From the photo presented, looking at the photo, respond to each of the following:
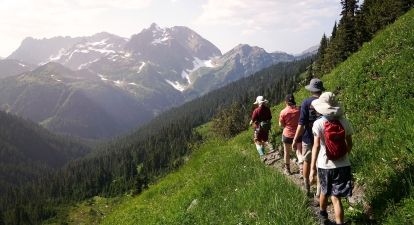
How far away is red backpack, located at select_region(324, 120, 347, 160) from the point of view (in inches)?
402

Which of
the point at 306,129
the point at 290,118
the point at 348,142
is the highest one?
the point at 348,142

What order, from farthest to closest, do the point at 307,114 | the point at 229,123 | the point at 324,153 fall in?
1. the point at 229,123
2. the point at 307,114
3. the point at 324,153

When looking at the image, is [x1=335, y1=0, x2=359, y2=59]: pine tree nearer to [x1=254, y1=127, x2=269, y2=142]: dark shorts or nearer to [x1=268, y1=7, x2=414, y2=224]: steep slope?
[x1=268, y1=7, x2=414, y2=224]: steep slope

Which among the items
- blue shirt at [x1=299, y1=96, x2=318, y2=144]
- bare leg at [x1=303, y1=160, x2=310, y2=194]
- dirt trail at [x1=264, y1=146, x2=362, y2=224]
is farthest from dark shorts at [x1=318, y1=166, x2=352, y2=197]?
blue shirt at [x1=299, y1=96, x2=318, y2=144]

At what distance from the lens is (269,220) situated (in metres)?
10.1

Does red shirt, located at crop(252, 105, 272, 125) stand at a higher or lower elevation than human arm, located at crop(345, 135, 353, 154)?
lower

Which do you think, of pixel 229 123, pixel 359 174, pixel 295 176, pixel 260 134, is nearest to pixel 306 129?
pixel 359 174

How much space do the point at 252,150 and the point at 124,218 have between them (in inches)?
298

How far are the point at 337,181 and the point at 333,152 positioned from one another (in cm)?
72

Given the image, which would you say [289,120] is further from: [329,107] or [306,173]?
[329,107]

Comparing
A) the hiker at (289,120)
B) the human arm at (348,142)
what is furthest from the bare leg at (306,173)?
the human arm at (348,142)

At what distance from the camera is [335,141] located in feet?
33.7

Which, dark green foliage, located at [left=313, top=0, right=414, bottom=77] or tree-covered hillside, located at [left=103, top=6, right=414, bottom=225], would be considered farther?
dark green foliage, located at [left=313, top=0, right=414, bottom=77]

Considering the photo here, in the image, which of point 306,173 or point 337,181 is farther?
point 306,173
